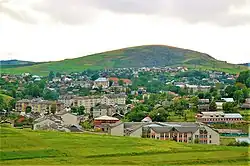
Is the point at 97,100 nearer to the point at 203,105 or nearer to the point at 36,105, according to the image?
the point at 36,105

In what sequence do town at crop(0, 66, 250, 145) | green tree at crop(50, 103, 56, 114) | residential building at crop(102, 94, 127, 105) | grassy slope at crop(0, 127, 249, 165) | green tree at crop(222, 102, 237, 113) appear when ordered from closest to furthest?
1. grassy slope at crop(0, 127, 249, 165)
2. town at crop(0, 66, 250, 145)
3. green tree at crop(222, 102, 237, 113)
4. green tree at crop(50, 103, 56, 114)
5. residential building at crop(102, 94, 127, 105)

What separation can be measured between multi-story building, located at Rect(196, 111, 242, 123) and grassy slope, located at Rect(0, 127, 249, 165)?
6.57 m

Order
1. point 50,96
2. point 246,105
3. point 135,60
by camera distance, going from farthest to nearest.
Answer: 1. point 135,60
2. point 50,96
3. point 246,105

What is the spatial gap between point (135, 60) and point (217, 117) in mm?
44782

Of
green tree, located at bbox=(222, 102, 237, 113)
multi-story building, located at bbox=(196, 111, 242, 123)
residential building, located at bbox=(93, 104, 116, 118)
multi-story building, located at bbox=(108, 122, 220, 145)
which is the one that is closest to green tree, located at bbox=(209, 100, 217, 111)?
green tree, located at bbox=(222, 102, 237, 113)

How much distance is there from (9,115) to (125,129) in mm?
8351

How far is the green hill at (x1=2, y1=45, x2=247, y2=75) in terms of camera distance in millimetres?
59875

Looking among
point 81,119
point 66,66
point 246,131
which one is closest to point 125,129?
point 246,131

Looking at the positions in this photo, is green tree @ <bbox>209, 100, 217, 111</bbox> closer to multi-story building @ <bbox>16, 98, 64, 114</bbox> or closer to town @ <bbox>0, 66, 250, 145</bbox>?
town @ <bbox>0, 66, 250, 145</bbox>

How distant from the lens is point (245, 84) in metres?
28.4

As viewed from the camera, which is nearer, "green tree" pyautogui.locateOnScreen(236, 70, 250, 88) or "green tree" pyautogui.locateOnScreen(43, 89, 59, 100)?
"green tree" pyautogui.locateOnScreen(236, 70, 250, 88)

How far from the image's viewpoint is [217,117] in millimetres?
20312

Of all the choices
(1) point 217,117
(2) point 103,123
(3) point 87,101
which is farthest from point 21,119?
(3) point 87,101

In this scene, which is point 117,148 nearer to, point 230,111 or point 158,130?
point 158,130
